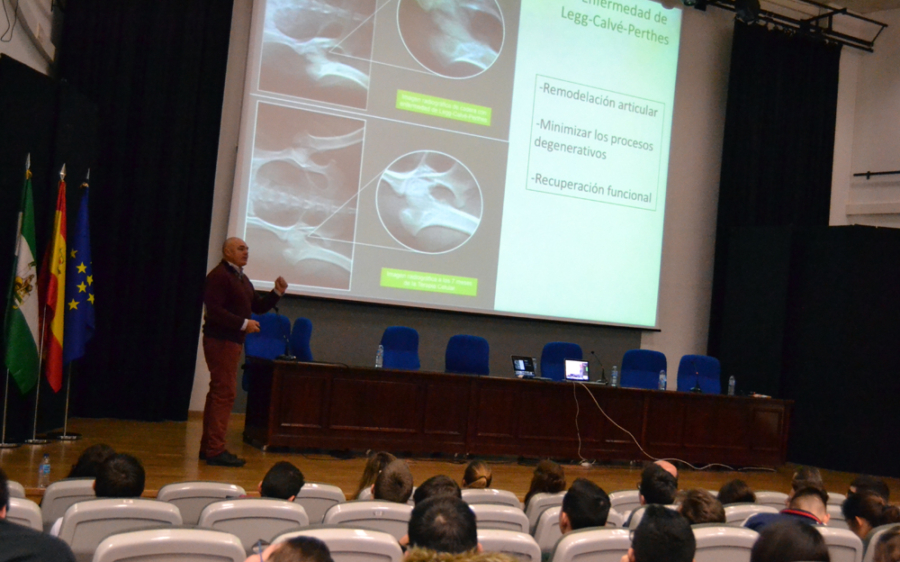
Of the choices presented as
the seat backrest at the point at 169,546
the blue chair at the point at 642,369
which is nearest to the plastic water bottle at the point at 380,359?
the blue chair at the point at 642,369

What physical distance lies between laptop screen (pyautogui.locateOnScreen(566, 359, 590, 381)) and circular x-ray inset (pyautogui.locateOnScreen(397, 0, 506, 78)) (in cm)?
309

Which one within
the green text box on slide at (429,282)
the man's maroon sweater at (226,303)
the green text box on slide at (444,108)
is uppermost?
the green text box on slide at (444,108)

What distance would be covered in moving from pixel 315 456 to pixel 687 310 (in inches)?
218

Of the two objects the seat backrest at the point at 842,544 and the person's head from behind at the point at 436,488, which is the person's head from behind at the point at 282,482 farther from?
the seat backrest at the point at 842,544

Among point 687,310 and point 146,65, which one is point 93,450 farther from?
point 687,310

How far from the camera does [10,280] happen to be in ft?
16.9

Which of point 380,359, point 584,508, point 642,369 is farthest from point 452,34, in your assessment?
point 584,508

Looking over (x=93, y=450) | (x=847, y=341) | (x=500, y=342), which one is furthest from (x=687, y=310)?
(x=93, y=450)

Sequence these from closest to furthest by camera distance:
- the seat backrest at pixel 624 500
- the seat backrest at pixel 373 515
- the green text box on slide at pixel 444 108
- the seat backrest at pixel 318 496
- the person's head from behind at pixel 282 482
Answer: the seat backrest at pixel 373 515
the person's head from behind at pixel 282 482
the seat backrest at pixel 318 496
the seat backrest at pixel 624 500
the green text box on slide at pixel 444 108

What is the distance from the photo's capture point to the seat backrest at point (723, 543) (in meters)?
2.21

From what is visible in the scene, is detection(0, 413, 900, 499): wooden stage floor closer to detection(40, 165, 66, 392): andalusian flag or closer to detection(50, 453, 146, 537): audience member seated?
detection(40, 165, 66, 392): andalusian flag

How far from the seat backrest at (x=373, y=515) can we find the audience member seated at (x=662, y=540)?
0.86 metres

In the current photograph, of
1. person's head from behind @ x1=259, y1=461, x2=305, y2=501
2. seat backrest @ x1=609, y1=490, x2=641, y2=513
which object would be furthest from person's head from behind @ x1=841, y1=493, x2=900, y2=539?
person's head from behind @ x1=259, y1=461, x2=305, y2=501

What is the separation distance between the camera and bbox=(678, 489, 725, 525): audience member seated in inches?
105
